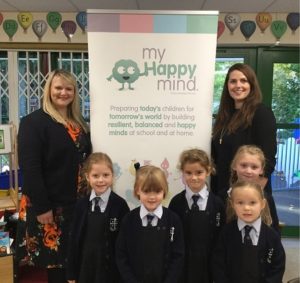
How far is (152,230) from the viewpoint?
149 cm

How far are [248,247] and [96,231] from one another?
2.15 feet

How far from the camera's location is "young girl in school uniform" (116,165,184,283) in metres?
1.47

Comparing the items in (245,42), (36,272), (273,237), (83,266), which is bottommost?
(36,272)

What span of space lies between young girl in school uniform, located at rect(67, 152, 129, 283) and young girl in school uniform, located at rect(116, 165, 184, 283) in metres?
0.10

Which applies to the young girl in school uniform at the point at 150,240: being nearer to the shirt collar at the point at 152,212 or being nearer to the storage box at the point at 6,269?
the shirt collar at the point at 152,212

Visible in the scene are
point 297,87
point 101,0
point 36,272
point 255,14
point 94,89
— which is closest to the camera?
point 94,89

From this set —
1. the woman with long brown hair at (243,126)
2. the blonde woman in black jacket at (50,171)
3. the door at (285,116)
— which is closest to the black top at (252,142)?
the woman with long brown hair at (243,126)

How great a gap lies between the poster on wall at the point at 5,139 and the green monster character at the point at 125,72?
110 cm

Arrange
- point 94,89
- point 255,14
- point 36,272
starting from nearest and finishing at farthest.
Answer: point 94,89
point 36,272
point 255,14

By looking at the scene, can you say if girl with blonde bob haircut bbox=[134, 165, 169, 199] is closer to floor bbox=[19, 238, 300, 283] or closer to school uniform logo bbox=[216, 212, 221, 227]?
school uniform logo bbox=[216, 212, 221, 227]

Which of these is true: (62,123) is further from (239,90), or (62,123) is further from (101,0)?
(101,0)

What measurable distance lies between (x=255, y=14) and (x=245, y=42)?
0.26 meters

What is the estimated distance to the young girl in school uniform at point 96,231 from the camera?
158 centimetres

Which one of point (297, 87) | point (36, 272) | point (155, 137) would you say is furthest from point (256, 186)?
point (297, 87)
